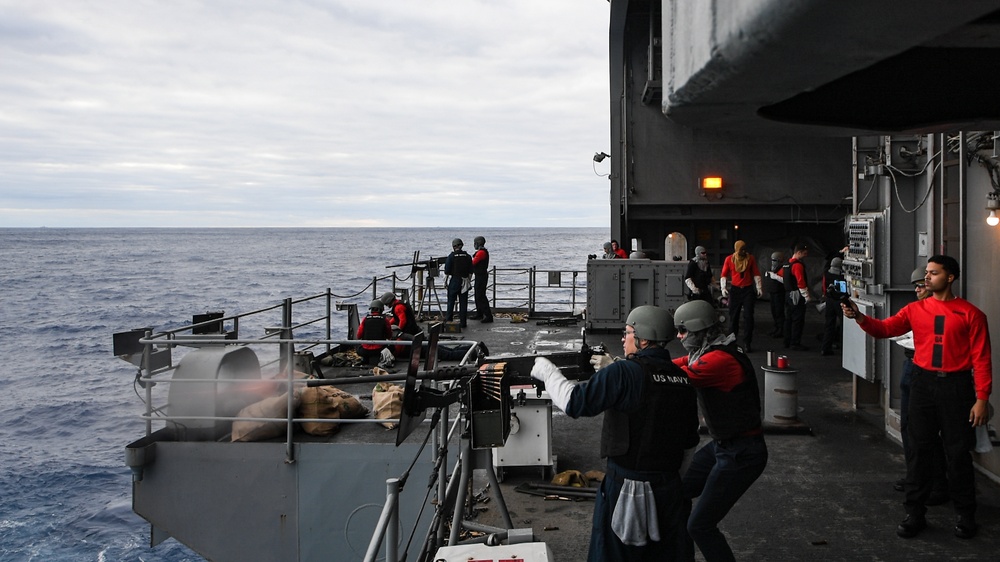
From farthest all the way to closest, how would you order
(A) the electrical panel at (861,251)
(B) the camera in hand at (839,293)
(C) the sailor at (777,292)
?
(C) the sailor at (777,292) → (A) the electrical panel at (861,251) → (B) the camera in hand at (839,293)

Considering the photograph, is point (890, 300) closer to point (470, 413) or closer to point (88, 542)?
point (470, 413)

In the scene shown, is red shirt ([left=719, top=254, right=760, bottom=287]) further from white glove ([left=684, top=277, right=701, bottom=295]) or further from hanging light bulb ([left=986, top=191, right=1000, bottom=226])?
hanging light bulb ([left=986, top=191, right=1000, bottom=226])

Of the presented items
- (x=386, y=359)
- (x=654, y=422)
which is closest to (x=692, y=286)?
(x=386, y=359)

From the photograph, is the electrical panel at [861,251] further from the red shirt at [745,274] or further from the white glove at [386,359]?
the white glove at [386,359]

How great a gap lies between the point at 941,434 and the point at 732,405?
7.58ft

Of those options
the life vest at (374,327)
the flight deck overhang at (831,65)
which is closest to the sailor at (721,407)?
the flight deck overhang at (831,65)

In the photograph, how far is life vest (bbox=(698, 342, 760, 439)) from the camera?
4.46 m

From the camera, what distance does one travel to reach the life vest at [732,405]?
4.46 meters

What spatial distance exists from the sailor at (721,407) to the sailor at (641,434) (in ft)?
0.83

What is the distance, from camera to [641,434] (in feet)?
13.5

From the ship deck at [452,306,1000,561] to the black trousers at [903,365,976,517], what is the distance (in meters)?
0.33

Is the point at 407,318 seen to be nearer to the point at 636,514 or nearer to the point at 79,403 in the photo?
the point at 636,514

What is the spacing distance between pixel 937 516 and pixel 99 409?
26.7m

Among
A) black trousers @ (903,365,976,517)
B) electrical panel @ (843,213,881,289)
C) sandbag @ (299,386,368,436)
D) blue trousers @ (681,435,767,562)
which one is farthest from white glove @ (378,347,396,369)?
blue trousers @ (681,435,767,562)
